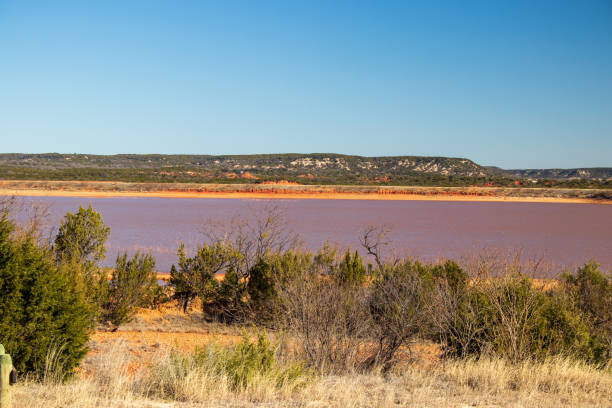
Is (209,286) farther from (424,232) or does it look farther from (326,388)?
(424,232)

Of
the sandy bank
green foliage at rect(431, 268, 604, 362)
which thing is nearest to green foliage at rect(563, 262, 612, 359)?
green foliage at rect(431, 268, 604, 362)

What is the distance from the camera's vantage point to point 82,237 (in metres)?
13.7

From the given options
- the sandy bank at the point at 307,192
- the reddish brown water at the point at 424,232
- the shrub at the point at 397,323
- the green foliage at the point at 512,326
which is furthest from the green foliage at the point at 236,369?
the sandy bank at the point at 307,192

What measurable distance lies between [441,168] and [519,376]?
413 ft

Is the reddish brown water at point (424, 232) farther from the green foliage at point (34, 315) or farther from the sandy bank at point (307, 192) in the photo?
the sandy bank at point (307, 192)

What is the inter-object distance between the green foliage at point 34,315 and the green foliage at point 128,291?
224 inches

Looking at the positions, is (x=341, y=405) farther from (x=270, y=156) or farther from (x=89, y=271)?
(x=270, y=156)

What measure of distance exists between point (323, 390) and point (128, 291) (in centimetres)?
832

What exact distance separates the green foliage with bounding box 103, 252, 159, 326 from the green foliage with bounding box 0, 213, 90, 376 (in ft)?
18.6

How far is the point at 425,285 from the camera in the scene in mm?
11055

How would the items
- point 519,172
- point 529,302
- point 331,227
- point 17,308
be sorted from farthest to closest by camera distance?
point 519,172 → point 331,227 → point 529,302 → point 17,308

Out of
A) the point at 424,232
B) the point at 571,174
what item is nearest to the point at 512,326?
the point at 424,232

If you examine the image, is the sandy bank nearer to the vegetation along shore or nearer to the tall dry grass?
the vegetation along shore

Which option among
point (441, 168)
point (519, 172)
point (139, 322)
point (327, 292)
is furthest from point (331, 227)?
point (519, 172)
